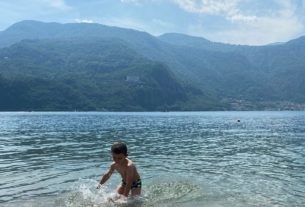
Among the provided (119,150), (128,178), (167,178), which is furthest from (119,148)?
(167,178)

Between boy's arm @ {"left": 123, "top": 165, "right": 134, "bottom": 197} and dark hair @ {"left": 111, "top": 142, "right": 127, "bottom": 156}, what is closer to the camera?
dark hair @ {"left": 111, "top": 142, "right": 127, "bottom": 156}

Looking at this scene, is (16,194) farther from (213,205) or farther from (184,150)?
(184,150)

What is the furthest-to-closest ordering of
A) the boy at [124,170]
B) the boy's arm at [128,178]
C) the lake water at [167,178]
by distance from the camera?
1. the lake water at [167,178]
2. the boy's arm at [128,178]
3. the boy at [124,170]

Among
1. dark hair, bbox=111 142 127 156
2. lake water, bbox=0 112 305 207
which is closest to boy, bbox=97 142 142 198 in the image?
dark hair, bbox=111 142 127 156

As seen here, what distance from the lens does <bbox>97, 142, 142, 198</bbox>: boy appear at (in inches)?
661

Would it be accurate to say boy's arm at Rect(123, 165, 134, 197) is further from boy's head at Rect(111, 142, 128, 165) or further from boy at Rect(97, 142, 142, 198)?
boy's head at Rect(111, 142, 128, 165)

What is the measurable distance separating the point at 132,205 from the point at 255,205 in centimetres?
609

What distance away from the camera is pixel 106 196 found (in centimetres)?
2069

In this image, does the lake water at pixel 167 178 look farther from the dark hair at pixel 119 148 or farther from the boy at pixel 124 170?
the dark hair at pixel 119 148

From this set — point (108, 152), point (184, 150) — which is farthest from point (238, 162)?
point (108, 152)

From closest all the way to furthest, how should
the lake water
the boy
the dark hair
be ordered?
the dark hair
the boy
the lake water

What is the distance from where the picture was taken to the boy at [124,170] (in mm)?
16797

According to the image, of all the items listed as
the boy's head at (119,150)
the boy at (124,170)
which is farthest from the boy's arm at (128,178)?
the boy's head at (119,150)

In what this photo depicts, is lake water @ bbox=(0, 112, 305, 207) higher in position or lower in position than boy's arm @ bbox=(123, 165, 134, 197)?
lower
